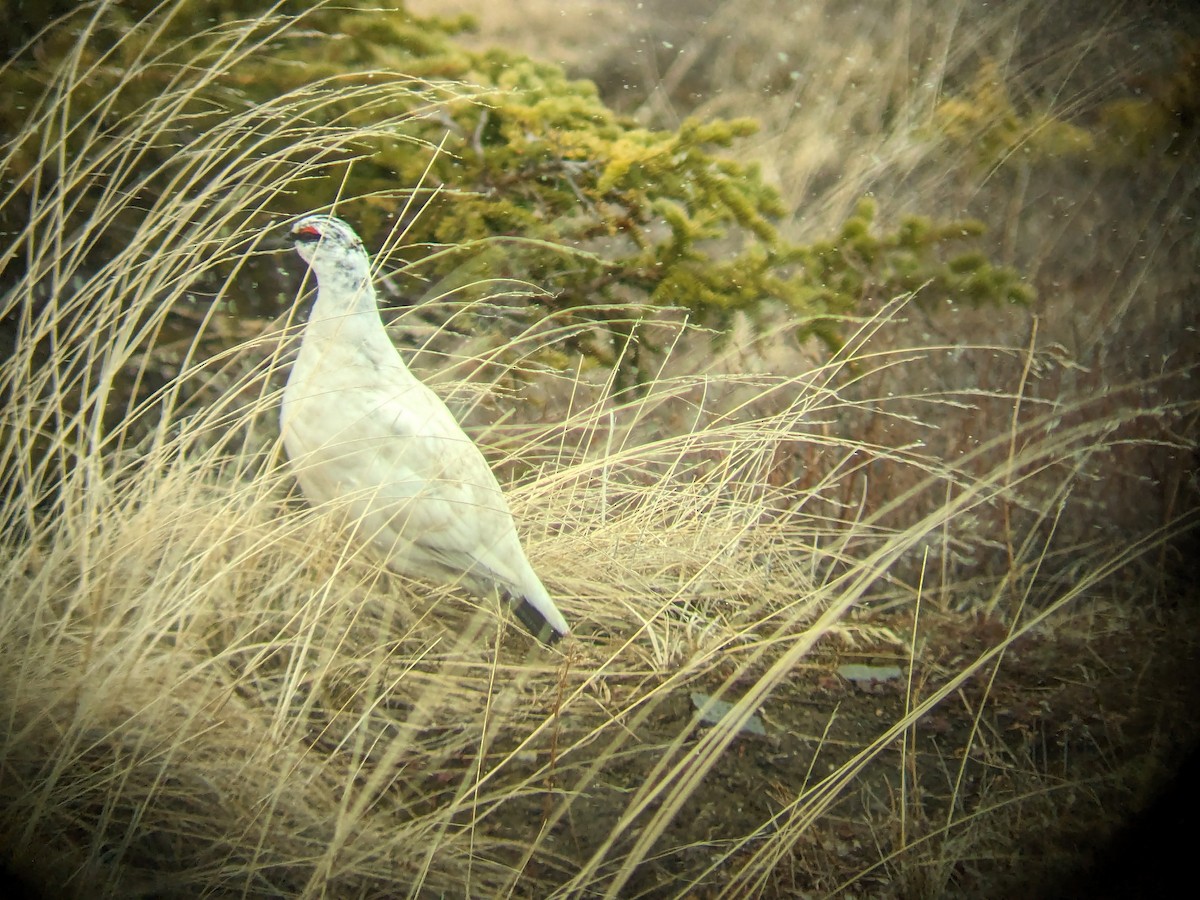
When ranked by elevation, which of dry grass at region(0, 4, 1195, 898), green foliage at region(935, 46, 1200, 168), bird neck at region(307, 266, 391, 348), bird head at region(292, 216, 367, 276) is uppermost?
green foliage at region(935, 46, 1200, 168)

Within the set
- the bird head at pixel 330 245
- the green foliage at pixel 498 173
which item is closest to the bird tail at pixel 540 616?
the green foliage at pixel 498 173

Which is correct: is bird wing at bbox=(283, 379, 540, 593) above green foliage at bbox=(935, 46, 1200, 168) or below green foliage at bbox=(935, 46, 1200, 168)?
below

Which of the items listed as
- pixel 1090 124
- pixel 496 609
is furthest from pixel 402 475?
pixel 1090 124

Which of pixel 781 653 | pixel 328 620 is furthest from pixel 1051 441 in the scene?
pixel 328 620

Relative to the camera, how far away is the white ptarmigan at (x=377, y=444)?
0.97 metres

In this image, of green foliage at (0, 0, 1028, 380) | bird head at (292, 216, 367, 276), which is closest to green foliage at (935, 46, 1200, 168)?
green foliage at (0, 0, 1028, 380)

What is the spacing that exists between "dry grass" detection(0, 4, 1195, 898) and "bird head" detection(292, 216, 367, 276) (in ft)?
0.16

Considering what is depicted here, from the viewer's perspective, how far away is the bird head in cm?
96

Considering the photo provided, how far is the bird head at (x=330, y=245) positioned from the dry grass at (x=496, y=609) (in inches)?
1.9

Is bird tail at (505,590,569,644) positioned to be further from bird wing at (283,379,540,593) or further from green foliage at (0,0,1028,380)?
green foliage at (0,0,1028,380)

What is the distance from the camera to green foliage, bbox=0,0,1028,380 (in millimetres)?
942

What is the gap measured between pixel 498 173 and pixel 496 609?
1.42 ft

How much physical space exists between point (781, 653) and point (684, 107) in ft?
1.84

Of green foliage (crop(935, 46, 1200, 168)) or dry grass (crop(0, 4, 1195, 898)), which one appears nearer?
dry grass (crop(0, 4, 1195, 898))
